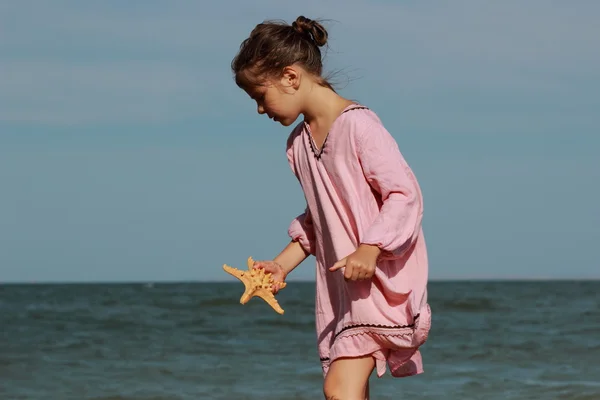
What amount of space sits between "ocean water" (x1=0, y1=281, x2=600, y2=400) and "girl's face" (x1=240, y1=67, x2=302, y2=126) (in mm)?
4048

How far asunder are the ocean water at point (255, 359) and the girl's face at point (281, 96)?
4.05 m

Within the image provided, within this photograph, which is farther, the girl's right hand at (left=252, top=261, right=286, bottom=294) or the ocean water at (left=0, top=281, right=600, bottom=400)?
the ocean water at (left=0, top=281, right=600, bottom=400)

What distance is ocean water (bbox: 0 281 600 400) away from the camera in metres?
6.82

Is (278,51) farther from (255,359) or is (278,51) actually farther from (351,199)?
(255,359)

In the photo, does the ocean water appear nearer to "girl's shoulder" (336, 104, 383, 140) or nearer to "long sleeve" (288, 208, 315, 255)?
"long sleeve" (288, 208, 315, 255)

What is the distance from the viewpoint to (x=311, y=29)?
107 inches

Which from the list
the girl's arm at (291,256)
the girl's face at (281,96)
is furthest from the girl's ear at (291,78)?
the girl's arm at (291,256)

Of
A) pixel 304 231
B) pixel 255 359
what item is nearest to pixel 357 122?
pixel 304 231

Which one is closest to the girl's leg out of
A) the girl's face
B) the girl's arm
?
the girl's arm

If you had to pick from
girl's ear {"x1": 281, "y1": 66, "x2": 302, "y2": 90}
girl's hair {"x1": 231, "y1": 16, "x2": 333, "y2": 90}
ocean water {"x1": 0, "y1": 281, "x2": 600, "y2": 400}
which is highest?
girl's hair {"x1": 231, "y1": 16, "x2": 333, "y2": 90}

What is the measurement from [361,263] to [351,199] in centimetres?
25

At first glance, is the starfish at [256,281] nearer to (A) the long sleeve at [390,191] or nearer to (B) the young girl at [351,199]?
(B) the young girl at [351,199]

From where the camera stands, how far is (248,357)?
902cm

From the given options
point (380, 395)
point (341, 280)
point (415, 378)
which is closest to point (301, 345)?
point (415, 378)
